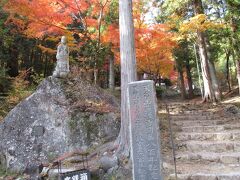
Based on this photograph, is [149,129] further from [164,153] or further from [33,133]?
[33,133]

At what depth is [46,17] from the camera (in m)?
12.9

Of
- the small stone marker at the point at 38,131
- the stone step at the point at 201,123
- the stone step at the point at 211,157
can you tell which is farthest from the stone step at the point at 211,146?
the small stone marker at the point at 38,131

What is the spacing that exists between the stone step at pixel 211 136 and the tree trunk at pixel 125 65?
7.62 ft

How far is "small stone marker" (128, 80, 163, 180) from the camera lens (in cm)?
518

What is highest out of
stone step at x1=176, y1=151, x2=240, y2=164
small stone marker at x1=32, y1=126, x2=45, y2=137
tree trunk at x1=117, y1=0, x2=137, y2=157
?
tree trunk at x1=117, y1=0, x2=137, y2=157

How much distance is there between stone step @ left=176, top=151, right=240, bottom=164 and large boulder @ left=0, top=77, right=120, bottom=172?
7.65 feet

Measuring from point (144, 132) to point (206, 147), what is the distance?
348 cm

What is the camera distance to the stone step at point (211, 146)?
7930mm

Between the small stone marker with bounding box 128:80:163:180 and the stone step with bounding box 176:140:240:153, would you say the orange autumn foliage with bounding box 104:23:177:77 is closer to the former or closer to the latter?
the stone step with bounding box 176:140:240:153

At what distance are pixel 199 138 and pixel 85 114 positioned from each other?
3.54m

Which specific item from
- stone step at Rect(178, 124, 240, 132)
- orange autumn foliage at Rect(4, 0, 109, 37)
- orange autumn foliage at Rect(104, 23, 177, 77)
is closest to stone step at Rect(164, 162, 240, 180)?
stone step at Rect(178, 124, 240, 132)

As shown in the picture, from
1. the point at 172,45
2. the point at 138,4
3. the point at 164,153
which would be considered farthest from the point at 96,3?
the point at 164,153

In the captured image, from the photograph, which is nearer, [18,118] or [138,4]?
[18,118]

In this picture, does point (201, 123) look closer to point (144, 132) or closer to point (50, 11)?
point (144, 132)
